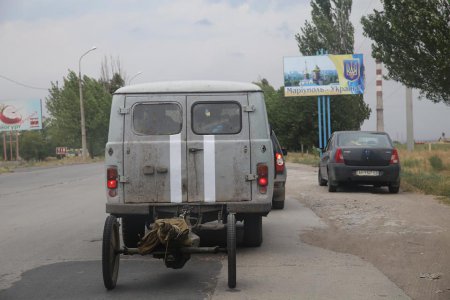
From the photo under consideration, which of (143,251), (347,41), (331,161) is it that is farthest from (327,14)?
(143,251)

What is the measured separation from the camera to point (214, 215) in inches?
272

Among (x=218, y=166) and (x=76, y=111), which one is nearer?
(x=218, y=166)

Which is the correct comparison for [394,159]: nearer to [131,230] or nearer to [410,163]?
[131,230]

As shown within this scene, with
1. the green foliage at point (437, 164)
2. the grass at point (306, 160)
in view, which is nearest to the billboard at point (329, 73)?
the grass at point (306, 160)

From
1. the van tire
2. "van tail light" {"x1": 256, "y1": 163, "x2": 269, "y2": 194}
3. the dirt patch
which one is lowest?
the dirt patch

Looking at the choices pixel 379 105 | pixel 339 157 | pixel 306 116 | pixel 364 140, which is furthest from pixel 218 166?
pixel 306 116

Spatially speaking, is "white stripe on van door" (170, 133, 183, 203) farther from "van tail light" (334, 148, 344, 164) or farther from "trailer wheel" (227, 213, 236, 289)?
"van tail light" (334, 148, 344, 164)

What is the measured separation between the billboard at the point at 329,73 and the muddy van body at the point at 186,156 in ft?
114

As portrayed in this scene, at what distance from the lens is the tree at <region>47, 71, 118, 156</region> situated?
2736 inches

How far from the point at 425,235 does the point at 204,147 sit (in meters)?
3.57

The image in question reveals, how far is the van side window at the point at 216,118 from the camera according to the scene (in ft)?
23.0

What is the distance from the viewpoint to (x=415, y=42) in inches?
893

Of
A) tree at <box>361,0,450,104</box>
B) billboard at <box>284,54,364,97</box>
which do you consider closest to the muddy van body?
tree at <box>361,0,450,104</box>

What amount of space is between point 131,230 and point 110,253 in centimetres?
199
